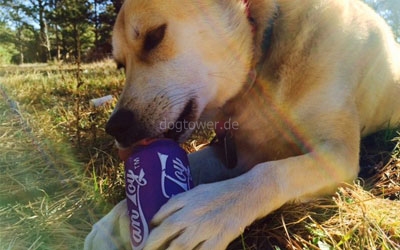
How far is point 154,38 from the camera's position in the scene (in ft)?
5.71

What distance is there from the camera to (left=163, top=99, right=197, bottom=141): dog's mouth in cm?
172

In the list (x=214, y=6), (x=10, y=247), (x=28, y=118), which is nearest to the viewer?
(x=10, y=247)

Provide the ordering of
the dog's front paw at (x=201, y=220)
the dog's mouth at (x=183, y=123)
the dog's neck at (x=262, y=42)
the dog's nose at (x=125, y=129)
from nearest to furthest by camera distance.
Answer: the dog's front paw at (x=201, y=220) → the dog's nose at (x=125, y=129) → the dog's mouth at (x=183, y=123) → the dog's neck at (x=262, y=42)

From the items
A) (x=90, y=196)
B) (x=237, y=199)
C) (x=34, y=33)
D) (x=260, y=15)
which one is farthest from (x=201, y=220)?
(x=34, y=33)

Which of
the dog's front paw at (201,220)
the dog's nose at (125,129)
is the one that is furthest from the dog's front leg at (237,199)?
the dog's nose at (125,129)

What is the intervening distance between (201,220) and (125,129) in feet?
1.72

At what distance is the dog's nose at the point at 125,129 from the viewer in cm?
160

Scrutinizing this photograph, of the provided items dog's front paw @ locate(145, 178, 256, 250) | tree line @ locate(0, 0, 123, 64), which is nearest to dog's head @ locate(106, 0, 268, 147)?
dog's front paw @ locate(145, 178, 256, 250)

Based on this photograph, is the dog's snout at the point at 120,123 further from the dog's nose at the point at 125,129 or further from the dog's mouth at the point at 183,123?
the dog's mouth at the point at 183,123

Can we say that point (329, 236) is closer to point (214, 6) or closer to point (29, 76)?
point (214, 6)

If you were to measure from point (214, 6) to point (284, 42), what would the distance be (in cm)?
34

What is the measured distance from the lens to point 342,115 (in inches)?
68.5

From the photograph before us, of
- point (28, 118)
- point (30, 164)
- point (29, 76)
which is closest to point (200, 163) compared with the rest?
point (30, 164)

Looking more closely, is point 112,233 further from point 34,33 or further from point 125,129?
point 34,33
